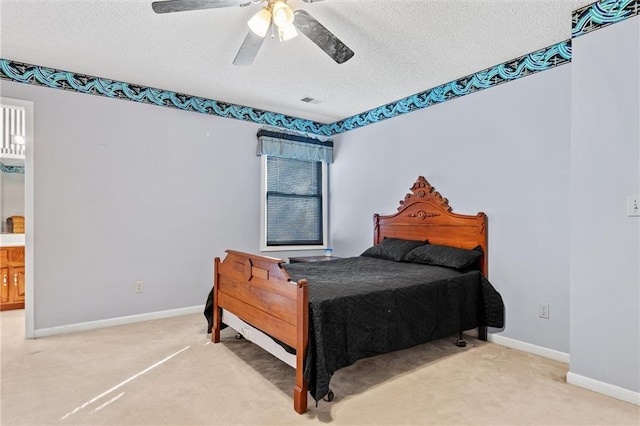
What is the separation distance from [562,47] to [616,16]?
1.82 feet

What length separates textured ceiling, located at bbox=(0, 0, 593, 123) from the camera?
7.59 feet

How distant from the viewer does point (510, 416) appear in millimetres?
1950

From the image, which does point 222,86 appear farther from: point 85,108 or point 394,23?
point 394,23

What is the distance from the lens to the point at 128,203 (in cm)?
366

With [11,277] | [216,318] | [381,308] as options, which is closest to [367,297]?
[381,308]

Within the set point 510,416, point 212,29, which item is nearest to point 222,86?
point 212,29

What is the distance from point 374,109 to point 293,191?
5.01 feet

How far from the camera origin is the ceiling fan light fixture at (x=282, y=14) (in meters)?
1.96

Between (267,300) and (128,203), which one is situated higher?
(128,203)

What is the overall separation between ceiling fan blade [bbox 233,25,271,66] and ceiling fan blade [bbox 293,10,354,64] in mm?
265

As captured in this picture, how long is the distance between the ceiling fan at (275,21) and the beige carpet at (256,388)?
2178 millimetres

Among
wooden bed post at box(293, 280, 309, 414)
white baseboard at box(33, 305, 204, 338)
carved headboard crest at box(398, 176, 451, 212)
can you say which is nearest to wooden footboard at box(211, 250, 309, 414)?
wooden bed post at box(293, 280, 309, 414)

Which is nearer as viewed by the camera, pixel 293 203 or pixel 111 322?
pixel 111 322

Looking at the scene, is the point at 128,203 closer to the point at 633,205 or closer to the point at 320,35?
the point at 320,35
